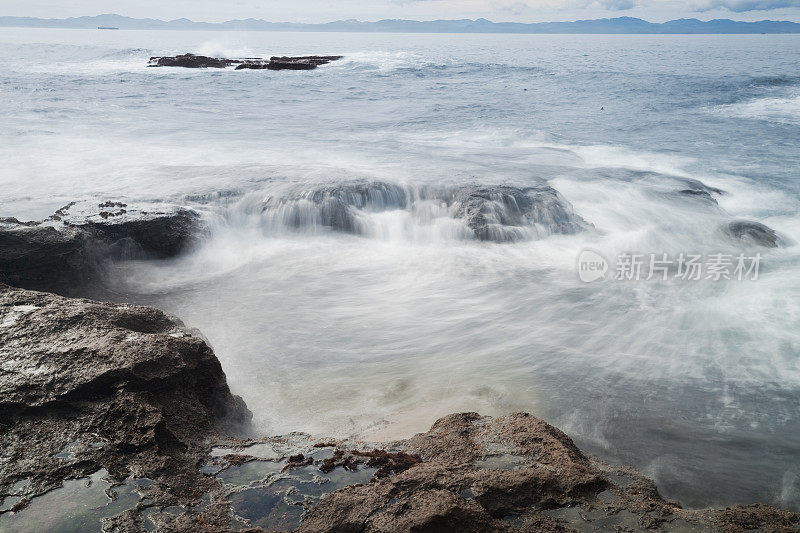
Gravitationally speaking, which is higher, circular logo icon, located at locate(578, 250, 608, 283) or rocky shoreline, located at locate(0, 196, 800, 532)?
rocky shoreline, located at locate(0, 196, 800, 532)

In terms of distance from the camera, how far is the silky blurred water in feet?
13.8

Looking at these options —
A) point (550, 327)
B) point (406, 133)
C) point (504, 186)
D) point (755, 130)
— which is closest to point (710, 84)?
point (755, 130)

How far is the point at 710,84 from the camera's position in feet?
91.1

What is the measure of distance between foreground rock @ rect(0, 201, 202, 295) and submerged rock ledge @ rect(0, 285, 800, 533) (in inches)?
87.4

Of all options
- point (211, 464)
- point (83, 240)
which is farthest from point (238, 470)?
point (83, 240)

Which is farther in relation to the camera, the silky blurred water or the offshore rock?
the offshore rock

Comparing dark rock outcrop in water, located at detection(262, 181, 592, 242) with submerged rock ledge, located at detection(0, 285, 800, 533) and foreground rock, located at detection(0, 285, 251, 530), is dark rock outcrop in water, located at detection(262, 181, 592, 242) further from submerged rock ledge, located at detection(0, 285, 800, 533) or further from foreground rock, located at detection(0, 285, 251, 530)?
submerged rock ledge, located at detection(0, 285, 800, 533)

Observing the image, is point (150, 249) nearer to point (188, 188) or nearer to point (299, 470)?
point (188, 188)

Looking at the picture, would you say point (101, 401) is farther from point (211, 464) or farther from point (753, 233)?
point (753, 233)

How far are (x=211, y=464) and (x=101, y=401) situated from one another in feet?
2.40

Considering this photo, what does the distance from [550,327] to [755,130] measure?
15.7 meters

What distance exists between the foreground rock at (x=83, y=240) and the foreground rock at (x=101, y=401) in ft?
5.58

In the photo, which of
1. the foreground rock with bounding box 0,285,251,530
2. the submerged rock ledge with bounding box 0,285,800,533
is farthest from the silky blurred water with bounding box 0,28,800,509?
the submerged rock ledge with bounding box 0,285,800,533

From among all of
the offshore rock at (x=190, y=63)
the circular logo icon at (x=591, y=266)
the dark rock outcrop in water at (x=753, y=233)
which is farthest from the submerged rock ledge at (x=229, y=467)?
the offshore rock at (x=190, y=63)
